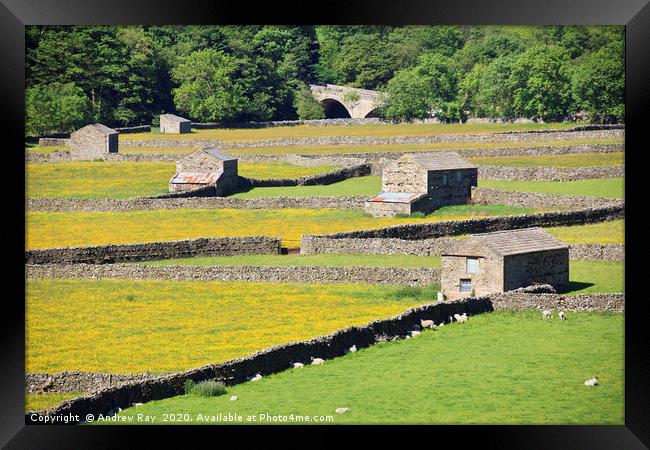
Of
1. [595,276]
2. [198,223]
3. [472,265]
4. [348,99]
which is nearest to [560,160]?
[198,223]

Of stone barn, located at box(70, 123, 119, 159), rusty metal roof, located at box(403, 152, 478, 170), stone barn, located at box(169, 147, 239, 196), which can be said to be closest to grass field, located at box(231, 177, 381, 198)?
stone barn, located at box(169, 147, 239, 196)

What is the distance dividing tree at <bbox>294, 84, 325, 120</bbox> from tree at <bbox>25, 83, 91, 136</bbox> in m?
16.6

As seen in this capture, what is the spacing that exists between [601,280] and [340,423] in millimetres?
17598

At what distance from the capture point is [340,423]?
28.1m

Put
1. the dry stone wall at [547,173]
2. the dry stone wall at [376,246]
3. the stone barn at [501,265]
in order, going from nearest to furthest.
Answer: the stone barn at [501,265] → the dry stone wall at [376,246] → the dry stone wall at [547,173]

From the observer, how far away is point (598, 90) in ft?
197

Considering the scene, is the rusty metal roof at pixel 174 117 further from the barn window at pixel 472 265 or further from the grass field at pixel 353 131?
the barn window at pixel 472 265

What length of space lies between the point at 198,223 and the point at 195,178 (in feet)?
30.2

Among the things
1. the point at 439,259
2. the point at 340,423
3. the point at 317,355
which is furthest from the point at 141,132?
the point at 340,423

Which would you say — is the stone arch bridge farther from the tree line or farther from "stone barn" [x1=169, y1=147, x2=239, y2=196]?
"stone barn" [x1=169, y1=147, x2=239, y2=196]

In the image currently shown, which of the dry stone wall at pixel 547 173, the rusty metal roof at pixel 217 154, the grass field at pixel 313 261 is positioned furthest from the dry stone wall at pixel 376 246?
the rusty metal roof at pixel 217 154

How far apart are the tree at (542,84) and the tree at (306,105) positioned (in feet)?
51.6

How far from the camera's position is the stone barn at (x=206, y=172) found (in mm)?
65500
